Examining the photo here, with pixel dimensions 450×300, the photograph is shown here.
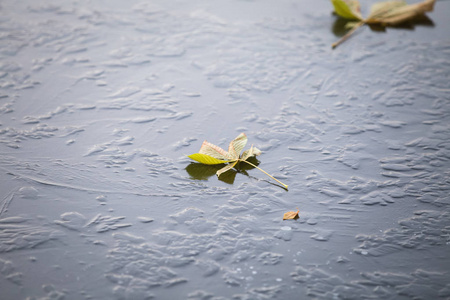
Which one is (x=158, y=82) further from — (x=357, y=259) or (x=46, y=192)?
(x=357, y=259)

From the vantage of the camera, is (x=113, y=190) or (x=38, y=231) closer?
(x=38, y=231)

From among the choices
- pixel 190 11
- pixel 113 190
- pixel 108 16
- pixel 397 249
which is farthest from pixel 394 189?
pixel 108 16

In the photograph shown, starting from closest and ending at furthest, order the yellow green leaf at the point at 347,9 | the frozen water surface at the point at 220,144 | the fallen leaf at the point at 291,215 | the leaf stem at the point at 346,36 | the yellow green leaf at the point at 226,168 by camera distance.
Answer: the frozen water surface at the point at 220,144
the fallen leaf at the point at 291,215
the yellow green leaf at the point at 226,168
the leaf stem at the point at 346,36
the yellow green leaf at the point at 347,9

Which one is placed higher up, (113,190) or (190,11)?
(190,11)

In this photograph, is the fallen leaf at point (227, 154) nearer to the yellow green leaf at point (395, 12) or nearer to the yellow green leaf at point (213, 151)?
the yellow green leaf at point (213, 151)

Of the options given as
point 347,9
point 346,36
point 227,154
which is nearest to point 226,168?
point 227,154

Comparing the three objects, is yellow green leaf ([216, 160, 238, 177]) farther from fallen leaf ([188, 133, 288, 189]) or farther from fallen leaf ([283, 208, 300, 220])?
fallen leaf ([283, 208, 300, 220])

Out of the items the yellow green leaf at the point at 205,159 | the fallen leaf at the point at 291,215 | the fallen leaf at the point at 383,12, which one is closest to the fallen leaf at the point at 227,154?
the yellow green leaf at the point at 205,159

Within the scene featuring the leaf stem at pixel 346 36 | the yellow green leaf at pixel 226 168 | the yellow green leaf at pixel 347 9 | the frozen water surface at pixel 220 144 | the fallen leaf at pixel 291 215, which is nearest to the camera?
the frozen water surface at pixel 220 144
